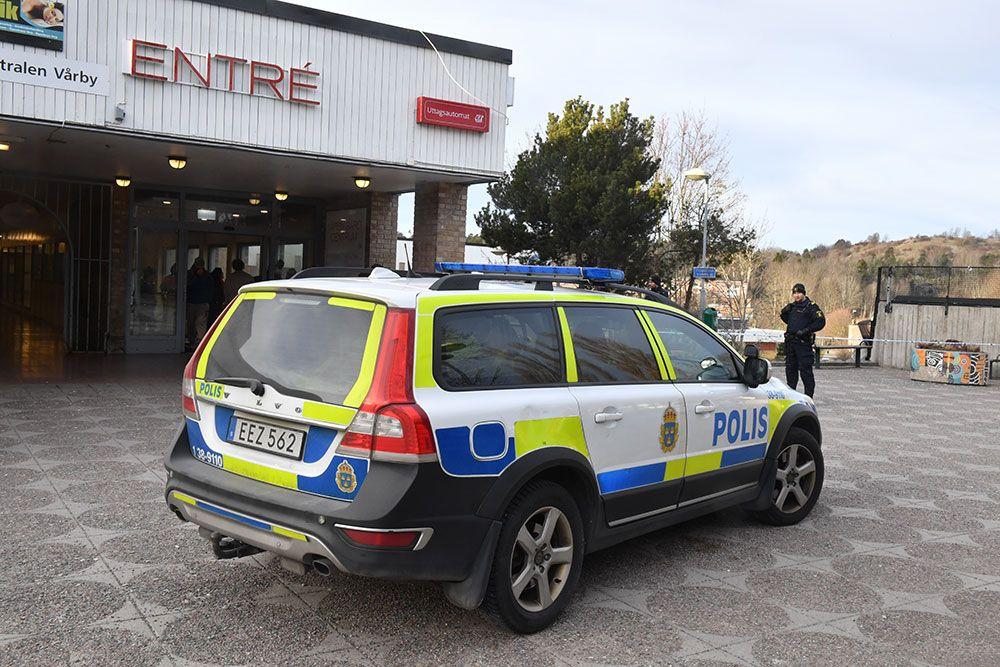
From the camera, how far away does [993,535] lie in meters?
6.13

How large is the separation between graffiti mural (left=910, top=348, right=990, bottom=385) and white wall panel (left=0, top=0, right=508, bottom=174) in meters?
11.0

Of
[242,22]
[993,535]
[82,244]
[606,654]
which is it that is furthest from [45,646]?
[82,244]

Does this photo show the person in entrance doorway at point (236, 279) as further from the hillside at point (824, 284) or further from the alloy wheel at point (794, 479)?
the hillside at point (824, 284)

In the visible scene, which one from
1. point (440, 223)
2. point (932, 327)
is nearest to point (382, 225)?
point (440, 223)

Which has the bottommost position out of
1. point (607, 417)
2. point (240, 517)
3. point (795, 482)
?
point (795, 482)

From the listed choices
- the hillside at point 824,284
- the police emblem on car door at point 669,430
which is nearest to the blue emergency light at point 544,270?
the police emblem on car door at point 669,430

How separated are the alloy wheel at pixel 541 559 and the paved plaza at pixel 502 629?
0.19 meters

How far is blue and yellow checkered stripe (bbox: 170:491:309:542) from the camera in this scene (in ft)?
11.9

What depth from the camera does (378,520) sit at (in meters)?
3.49

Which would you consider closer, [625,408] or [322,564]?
[322,564]

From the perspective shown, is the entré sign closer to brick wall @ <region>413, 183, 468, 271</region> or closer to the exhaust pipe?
brick wall @ <region>413, 183, 468, 271</region>

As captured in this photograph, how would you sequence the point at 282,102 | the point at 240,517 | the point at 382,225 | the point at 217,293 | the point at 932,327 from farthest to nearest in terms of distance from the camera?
the point at 932,327
the point at 217,293
the point at 382,225
the point at 282,102
the point at 240,517

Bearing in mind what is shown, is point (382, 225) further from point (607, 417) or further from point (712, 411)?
point (607, 417)

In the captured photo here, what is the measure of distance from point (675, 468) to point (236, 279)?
12.3 metres
